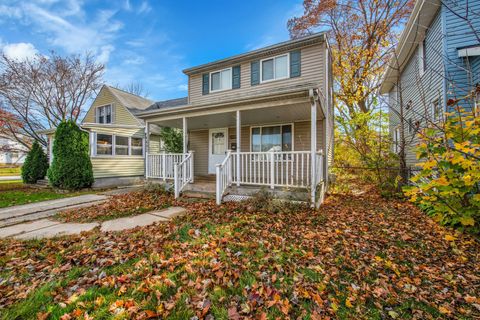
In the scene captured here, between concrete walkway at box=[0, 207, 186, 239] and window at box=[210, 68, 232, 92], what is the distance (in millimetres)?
6998

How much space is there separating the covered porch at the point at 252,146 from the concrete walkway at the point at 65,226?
1.92 m

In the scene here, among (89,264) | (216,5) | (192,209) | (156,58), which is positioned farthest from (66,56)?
(89,264)

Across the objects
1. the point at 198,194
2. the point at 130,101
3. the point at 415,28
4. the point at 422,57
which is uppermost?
the point at 415,28

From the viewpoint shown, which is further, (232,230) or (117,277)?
(232,230)

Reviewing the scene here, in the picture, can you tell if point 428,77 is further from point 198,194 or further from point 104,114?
point 104,114

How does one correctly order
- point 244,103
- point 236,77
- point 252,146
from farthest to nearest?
point 236,77 < point 252,146 < point 244,103

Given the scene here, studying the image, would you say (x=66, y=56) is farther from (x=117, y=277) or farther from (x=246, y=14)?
(x=117, y=277)

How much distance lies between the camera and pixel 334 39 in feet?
48.3

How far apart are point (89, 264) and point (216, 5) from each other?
11.9 metres

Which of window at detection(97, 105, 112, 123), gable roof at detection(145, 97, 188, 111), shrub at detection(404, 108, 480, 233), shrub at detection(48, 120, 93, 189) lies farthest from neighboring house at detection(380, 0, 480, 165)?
window at detection(97, 105, 112, 123)

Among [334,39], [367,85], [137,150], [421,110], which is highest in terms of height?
[334,39]

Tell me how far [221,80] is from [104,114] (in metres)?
10.3

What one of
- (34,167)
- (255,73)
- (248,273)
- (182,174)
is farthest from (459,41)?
(34,167)

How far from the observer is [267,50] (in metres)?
8.75
